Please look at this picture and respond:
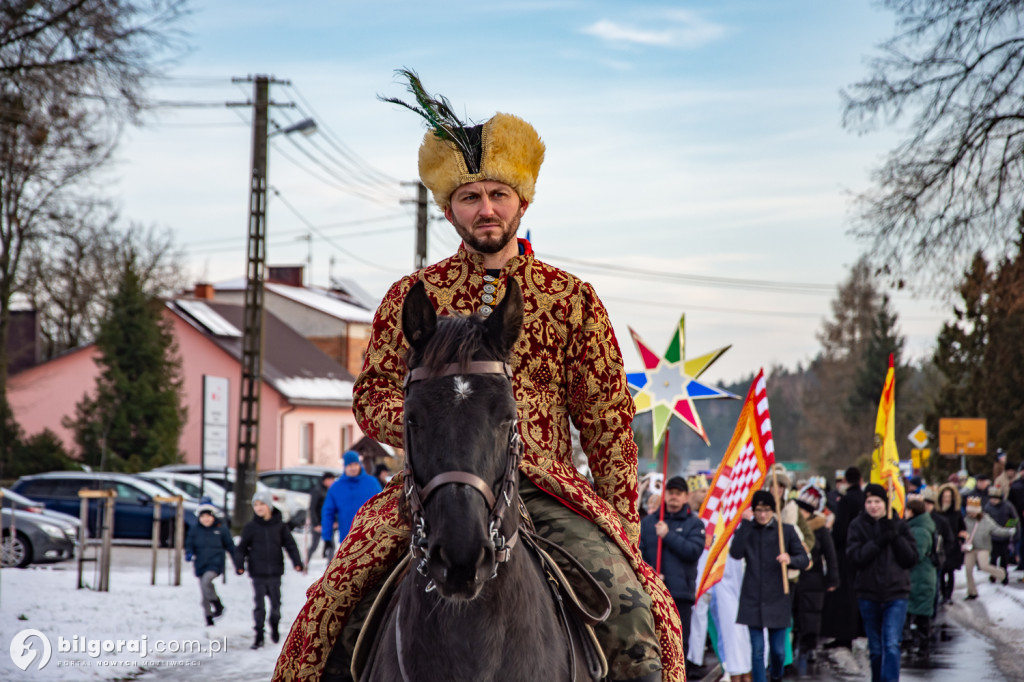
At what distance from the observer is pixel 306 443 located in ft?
177

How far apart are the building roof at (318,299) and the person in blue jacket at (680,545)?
54890 mm

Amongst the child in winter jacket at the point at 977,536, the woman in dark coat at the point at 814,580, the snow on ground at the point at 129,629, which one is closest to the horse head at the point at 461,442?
the snow on ground at the point at 129,629

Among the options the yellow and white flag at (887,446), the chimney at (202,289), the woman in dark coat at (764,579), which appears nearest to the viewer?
the woman in dark coat at (764,579)

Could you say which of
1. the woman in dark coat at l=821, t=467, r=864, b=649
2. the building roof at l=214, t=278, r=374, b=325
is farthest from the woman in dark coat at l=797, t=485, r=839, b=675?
the building roof at l=214, t=278, r=374, b=325

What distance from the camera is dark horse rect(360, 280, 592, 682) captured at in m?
2.89

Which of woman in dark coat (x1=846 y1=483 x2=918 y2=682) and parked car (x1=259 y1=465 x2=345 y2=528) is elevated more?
parked car (x1=259 y1=465 x2=345 y2=528)

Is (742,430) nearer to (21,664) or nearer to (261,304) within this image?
(21,664)

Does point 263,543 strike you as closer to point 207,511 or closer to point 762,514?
point 207,511

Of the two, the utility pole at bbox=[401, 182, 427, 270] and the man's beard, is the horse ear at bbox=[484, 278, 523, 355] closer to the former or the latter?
the man's beard

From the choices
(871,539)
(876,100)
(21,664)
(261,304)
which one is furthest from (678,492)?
(261,304)

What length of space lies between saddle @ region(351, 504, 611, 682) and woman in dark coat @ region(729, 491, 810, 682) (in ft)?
25.5

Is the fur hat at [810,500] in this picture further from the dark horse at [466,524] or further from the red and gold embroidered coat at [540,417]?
the dark horse at [466,524]

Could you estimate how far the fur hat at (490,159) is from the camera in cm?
420

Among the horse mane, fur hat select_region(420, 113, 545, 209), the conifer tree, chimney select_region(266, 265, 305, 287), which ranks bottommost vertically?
the horse mane
